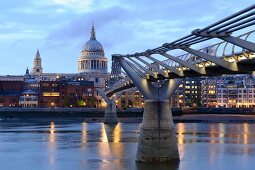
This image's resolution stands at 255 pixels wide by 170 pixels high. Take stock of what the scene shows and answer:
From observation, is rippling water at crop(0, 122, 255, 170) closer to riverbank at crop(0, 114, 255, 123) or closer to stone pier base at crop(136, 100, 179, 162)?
stone pier base at crop(136, 100, 179, 162)

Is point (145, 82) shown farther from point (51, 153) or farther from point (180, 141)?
point (180, 141)

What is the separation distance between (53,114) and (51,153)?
123m

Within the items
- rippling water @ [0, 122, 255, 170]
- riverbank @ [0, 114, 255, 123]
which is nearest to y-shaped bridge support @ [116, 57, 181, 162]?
rippling water @ [0, 122, 255, 170]

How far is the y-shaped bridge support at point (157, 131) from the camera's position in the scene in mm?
51719

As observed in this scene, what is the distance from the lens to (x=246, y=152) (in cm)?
6475

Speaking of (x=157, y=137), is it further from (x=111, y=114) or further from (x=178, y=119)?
(x=178, y=119)

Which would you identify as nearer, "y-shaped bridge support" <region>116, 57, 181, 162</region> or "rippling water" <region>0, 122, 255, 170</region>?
"y-shaped bridge support" <region>116, 57, 181, 162</region>

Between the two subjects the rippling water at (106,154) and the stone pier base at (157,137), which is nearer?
the stone pier base at (157,137)

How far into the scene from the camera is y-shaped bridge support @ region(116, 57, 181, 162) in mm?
51719

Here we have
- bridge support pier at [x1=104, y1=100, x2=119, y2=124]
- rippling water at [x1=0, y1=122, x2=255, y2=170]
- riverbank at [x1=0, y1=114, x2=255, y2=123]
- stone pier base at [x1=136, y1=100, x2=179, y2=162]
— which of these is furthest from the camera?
riverbank at [x1=0, y1=114, x2=255, y2=123]

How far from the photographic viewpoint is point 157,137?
52094mm

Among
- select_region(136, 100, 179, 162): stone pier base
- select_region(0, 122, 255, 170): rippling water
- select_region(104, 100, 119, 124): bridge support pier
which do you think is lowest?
select_region(0, 122, 255, 170): rippling water

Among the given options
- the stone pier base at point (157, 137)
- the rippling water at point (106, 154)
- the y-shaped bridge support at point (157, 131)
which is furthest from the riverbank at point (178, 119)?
the stone pier base at point (157, 137)

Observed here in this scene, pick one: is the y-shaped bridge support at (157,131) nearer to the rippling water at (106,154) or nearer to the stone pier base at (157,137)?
the stone pier base at (157,137)
